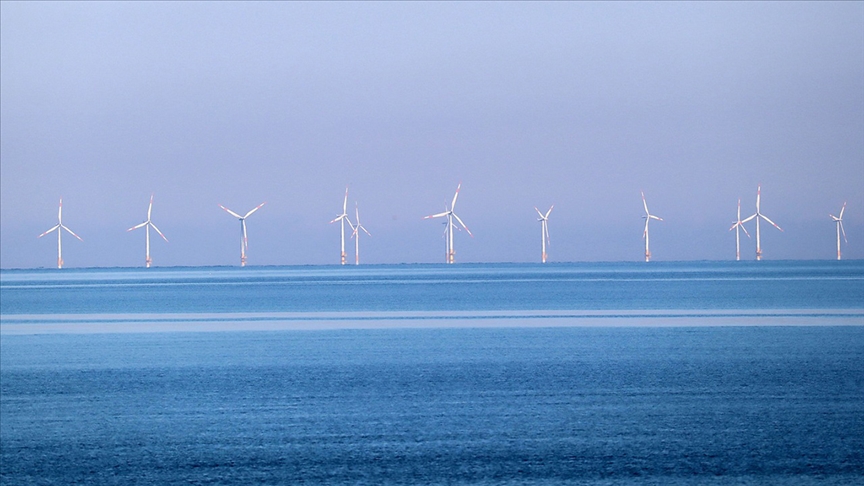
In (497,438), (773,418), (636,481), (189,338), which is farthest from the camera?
(189,338)

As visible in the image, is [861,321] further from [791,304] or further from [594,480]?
[594,480]

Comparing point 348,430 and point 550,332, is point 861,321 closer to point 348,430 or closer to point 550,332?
point 550,332

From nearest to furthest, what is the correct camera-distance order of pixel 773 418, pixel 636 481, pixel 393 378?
pixel 636 481
pixel 773 418
pixel 393 378

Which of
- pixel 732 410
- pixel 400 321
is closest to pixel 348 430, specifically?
pixel 732 410

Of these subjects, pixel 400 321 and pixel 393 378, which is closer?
pixel 393 378

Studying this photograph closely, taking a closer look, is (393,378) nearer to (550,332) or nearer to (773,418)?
(773,418)

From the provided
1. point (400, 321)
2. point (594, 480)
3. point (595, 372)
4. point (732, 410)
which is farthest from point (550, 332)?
point (594, 480)

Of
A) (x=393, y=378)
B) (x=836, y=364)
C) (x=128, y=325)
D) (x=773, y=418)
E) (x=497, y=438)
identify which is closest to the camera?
(x=497, y=438)

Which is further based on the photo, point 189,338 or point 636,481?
point 189,338

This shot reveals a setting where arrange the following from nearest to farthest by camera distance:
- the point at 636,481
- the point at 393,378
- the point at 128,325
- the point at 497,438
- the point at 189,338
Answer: the point at 636,481 < the point at 497,438 < the point at 393,378 < the point at 189,338 < the point at 128,325
